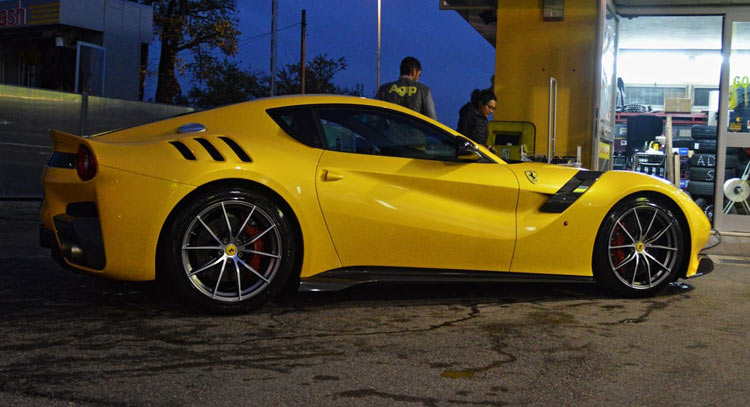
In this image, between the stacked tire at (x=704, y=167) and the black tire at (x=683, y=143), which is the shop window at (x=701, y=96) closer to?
the black tire at (x=683, y=143)

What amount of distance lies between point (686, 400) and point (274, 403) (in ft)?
5.21

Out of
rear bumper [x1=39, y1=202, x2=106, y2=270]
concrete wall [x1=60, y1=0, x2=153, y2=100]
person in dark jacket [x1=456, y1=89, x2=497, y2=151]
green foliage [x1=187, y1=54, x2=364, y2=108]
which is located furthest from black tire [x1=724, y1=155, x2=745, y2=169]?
green foliage [x1=187, y1=54, x2=364, y2=108]

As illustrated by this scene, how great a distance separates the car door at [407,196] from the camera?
4.74 meters

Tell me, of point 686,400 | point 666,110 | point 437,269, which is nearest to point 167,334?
point 437,269

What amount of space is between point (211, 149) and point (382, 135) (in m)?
1.07

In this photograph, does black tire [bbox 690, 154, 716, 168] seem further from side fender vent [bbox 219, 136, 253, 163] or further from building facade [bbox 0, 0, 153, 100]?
A: building facade [bbox 0, 0, 153, 100]

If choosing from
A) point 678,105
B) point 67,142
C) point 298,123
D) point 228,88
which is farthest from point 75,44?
point 228,88

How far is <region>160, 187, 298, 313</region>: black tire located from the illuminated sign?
58.9ft

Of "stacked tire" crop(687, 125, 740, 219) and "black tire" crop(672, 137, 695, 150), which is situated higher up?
"black tire" crop(672, 137, 695, 150)

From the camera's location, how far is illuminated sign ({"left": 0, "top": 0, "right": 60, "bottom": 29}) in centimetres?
2050

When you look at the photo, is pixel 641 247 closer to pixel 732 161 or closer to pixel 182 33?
pixel 732 161

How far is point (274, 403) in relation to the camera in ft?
9.89

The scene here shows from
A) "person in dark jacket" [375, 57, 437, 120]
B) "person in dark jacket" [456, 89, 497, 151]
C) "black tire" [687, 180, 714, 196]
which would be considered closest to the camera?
"person in dark jacket" [375, 57, 437, 120]

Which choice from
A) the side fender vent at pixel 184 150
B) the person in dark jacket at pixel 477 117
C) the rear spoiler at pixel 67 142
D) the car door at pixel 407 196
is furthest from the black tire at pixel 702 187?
the rear spoiler at pixel 67 142
